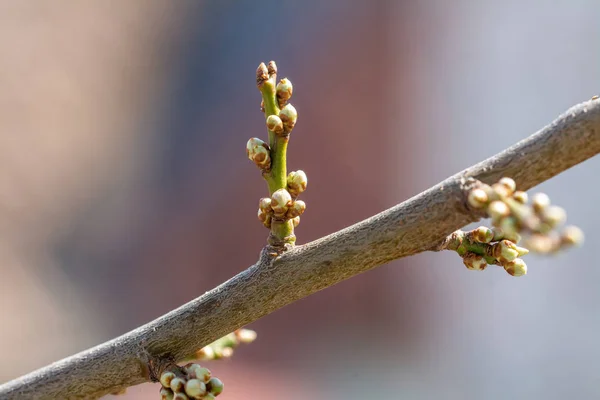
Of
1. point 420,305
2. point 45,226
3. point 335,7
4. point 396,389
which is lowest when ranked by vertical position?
point 396,389

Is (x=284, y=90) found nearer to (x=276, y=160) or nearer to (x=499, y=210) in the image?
(x=276, y=160)

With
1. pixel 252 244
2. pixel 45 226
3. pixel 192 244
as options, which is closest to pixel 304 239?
pixel 252 244

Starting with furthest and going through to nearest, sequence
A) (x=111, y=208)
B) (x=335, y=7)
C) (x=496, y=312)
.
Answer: (x=111, y=208), (x=335, y=7), (x=496, y=312)

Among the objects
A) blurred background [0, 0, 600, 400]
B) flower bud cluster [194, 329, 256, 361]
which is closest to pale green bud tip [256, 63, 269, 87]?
flower bud cluster [194, 329, 256, 361]

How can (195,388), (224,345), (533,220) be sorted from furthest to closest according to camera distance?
(224,345), (195,388), (533,220)

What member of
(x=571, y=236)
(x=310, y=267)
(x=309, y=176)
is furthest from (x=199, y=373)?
(x=309, y=176)

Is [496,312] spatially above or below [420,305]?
below

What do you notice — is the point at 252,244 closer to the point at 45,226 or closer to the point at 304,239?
the point at 304,239
